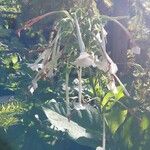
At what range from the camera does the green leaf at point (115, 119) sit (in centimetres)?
185

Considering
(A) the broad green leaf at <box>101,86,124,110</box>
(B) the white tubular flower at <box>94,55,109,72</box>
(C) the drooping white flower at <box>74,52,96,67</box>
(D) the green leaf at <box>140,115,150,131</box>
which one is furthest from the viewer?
(A) the broad green leaf at <box>101,86,124,110</box>

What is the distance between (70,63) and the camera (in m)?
1.45

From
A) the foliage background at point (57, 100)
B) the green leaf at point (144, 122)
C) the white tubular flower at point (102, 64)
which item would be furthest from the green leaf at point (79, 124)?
the white tubular flower at point (102, 64)

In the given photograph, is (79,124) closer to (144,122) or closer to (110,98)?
(110,98)

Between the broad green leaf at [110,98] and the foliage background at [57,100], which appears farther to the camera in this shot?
the broad green leaf at [110,98]

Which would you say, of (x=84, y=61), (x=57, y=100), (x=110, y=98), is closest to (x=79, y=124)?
(x=110, y=98)

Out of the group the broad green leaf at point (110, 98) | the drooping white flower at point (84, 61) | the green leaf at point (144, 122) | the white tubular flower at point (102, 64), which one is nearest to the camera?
the drooping white flower at point (84, 61)

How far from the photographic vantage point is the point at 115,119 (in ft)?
6.06

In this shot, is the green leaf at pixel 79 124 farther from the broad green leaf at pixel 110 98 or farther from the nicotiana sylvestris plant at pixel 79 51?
the nicotiana sylvestris plant at pixel 79 51

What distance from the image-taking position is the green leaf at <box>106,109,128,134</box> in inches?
72.7

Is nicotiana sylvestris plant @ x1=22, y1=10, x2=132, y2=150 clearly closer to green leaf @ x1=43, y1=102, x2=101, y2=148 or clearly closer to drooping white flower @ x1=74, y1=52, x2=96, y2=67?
drooping white flower @ x1=74, y1=52, x2=96, y2=67

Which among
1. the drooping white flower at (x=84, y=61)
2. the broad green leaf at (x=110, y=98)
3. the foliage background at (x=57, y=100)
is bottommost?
the foliage background at (x=57, y=100)

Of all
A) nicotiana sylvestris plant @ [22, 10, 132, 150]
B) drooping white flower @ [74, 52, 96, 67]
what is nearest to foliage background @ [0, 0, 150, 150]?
nicotiana sylvestris plant @ [22, 10, 132, 150]

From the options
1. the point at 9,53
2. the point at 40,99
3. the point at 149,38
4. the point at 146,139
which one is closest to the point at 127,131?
the point at 146,139
